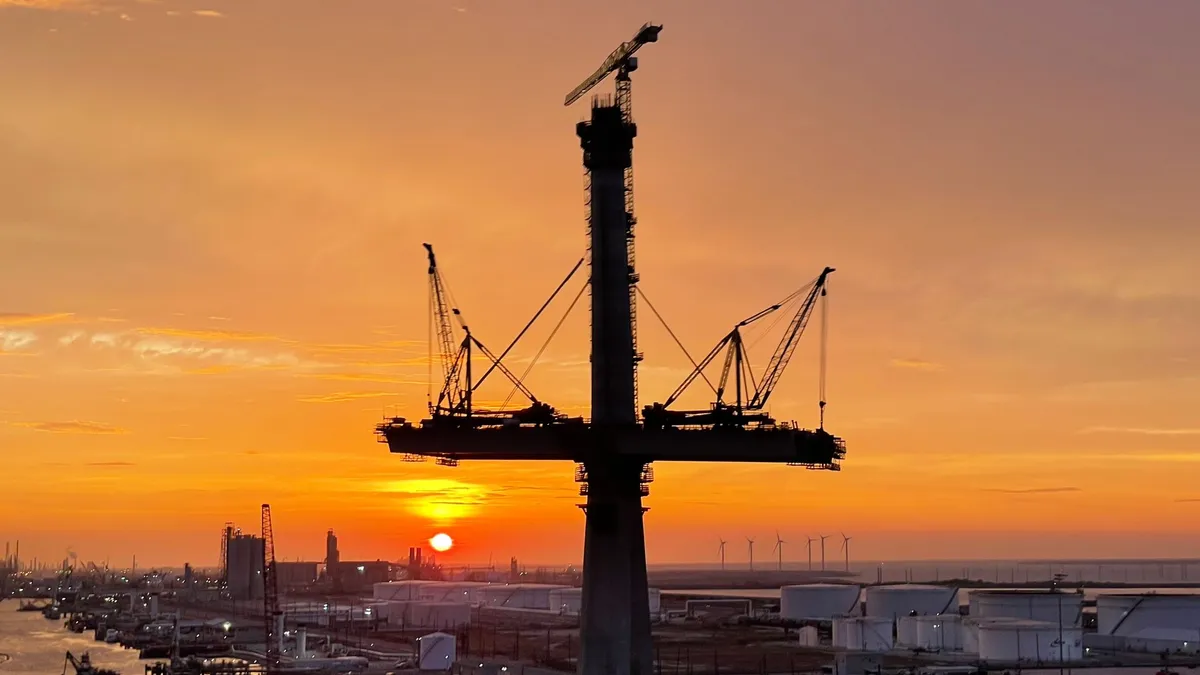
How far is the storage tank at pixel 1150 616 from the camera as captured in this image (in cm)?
18875

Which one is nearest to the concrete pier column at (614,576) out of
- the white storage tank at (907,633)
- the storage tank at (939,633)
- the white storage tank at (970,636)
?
the white storage tank at (970,636)

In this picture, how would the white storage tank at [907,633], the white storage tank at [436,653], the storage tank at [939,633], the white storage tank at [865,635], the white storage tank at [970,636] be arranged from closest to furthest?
the white storage tank at [436,653] < the white storage tank at [970,636] < the storage tank at [939,633] < the white storage tank at [865,635] < the white storage tank at [907,633]

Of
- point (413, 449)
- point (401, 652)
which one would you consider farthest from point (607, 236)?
point (401, 652)

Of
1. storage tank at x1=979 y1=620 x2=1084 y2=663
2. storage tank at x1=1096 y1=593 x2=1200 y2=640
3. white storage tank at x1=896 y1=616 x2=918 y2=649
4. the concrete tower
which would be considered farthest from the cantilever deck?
storage tank at x1=1096 y1=593 x2=1200 y2=640

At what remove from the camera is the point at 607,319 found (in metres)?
96.8

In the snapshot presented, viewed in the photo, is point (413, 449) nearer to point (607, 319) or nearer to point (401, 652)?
point (607, 319)

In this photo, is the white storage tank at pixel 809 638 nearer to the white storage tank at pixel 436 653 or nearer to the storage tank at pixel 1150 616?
the storage tank at pixel 1150 616

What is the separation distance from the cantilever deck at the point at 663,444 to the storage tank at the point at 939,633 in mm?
93454

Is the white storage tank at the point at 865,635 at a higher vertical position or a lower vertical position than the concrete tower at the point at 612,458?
lower

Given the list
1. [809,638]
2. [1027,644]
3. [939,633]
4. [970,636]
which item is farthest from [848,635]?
[1027,644]

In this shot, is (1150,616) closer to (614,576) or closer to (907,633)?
(907,633)

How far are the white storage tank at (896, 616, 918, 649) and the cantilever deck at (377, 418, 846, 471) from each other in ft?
323

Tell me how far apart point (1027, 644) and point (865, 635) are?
25.6m

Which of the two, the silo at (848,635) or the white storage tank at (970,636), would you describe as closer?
the white storage tank at (970,636)
